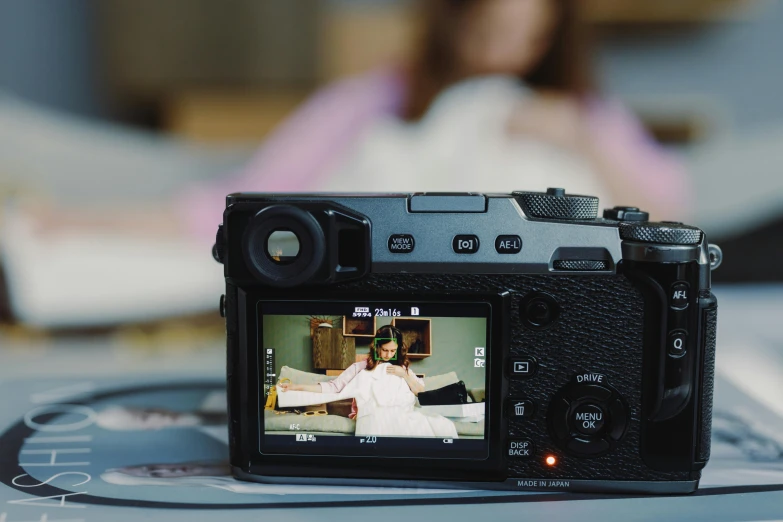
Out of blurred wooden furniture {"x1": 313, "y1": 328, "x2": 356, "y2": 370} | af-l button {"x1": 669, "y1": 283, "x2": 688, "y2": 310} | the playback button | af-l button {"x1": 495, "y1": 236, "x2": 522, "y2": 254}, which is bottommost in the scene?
the playback button

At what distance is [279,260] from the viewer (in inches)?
15.5

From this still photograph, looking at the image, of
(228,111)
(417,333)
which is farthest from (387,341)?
(228,111)

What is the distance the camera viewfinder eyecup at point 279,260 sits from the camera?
39 centimetres

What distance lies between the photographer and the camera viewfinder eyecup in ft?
1.27

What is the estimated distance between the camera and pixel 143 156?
42.7 inches

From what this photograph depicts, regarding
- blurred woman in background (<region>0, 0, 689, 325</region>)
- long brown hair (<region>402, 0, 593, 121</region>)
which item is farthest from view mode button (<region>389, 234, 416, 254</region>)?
long brown hair (<region>402, 0, 593, 121</region>)

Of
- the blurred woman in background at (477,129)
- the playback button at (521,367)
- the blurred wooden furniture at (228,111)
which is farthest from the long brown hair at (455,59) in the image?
the playback button at (521,367)

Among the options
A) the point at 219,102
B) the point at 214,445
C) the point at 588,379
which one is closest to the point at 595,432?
the point at 588,379

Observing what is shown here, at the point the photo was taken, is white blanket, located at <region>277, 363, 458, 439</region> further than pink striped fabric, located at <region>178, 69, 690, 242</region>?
No

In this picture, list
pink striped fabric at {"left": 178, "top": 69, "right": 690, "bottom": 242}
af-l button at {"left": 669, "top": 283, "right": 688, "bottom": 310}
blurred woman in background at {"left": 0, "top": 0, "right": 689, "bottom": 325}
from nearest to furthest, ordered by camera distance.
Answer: af-l button at {"left": 669, "top": 283, "right": 688, "bottom": 310} → blurred woman in background at {"left": 0, "top": 0, "right": 689, "bottom": 325} → pink striped fabric at {"left": 178, "top": 69, "right": 690, "bottom": 242}

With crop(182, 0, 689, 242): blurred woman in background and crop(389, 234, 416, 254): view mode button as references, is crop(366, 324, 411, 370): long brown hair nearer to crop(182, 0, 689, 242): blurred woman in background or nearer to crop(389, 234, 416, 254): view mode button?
crop(389, 234, 416, 254): view mode button

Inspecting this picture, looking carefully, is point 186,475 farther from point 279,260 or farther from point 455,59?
point 455,59

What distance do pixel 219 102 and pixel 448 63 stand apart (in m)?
0.39

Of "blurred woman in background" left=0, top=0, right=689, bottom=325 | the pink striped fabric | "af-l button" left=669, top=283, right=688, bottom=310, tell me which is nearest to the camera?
"af-l button" left=669, top=283, right=688, bottom=310
